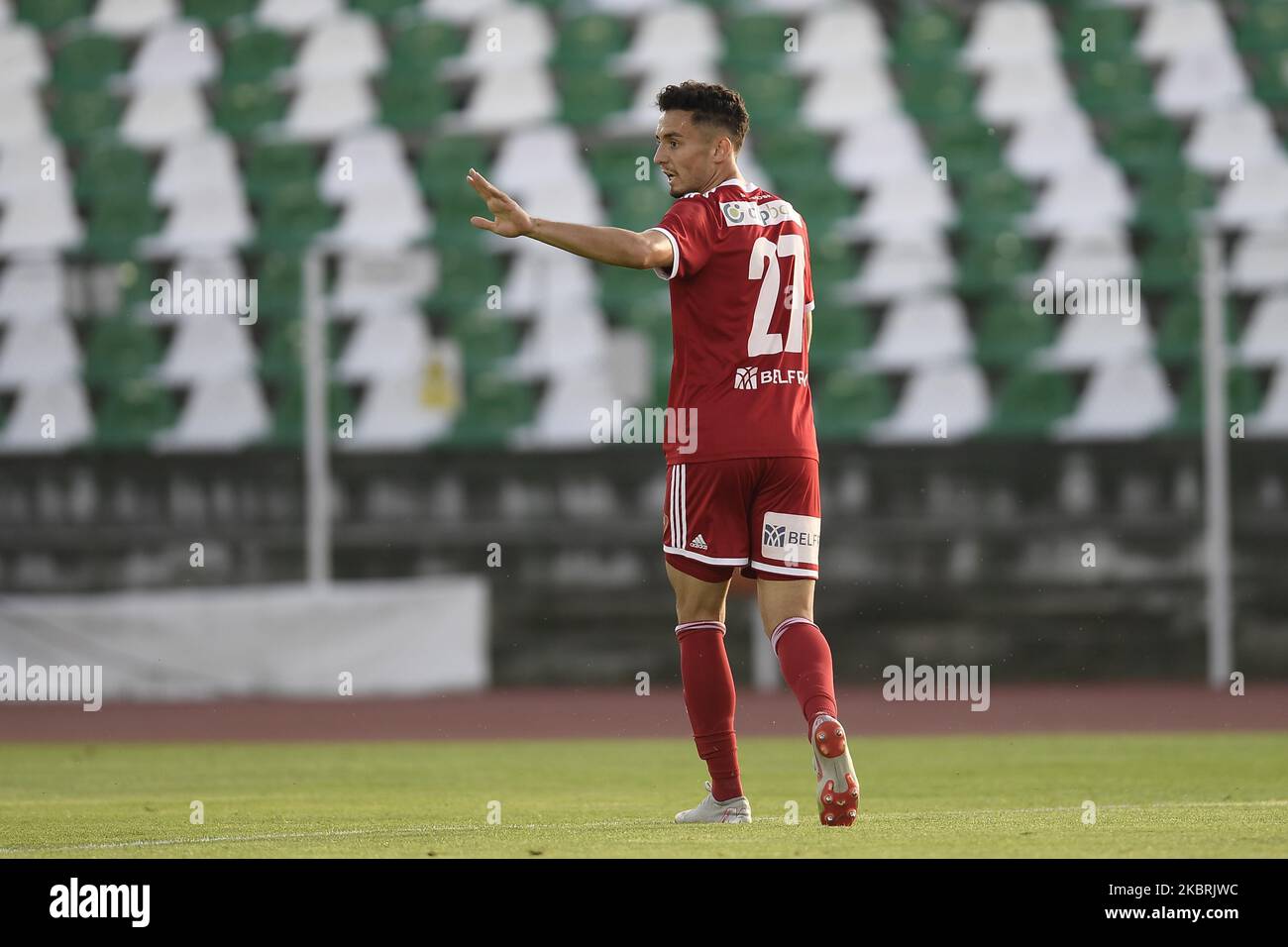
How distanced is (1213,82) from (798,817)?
13994 millimetres

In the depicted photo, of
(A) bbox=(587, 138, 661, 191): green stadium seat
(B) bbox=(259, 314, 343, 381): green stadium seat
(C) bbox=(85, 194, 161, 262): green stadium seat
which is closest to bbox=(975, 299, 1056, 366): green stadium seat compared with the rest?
(A) bbox=(587, 138, 661, 191): green stadium seat

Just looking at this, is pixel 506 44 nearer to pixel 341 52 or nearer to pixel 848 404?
pixel 341 52

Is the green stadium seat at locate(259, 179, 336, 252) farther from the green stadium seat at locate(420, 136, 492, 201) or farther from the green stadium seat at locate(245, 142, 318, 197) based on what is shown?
the green stadium seat at locate(420, 136, 492, 201)

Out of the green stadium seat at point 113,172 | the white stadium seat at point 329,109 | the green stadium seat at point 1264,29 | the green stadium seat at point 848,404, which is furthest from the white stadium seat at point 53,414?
the green stadium seat at point 1264,29

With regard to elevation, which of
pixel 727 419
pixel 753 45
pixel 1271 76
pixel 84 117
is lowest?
pixel 727 419

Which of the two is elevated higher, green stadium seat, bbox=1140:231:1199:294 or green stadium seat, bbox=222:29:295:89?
green stadium seat, bbox=222:29:295:89

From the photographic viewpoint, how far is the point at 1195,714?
11461mm

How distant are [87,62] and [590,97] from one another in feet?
18.4

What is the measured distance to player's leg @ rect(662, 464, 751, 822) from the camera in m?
5.10

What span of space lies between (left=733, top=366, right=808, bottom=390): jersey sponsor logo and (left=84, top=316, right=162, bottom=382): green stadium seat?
1212cm

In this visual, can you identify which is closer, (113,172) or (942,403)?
(942,403)

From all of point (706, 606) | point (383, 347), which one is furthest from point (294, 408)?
point (706, 606)

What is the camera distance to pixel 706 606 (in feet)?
17.1

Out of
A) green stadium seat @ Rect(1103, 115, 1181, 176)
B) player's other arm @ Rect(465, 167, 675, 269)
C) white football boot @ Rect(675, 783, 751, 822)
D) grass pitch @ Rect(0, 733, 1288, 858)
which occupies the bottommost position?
grass pitch @ Rect(0, 733, 1288, 858)
